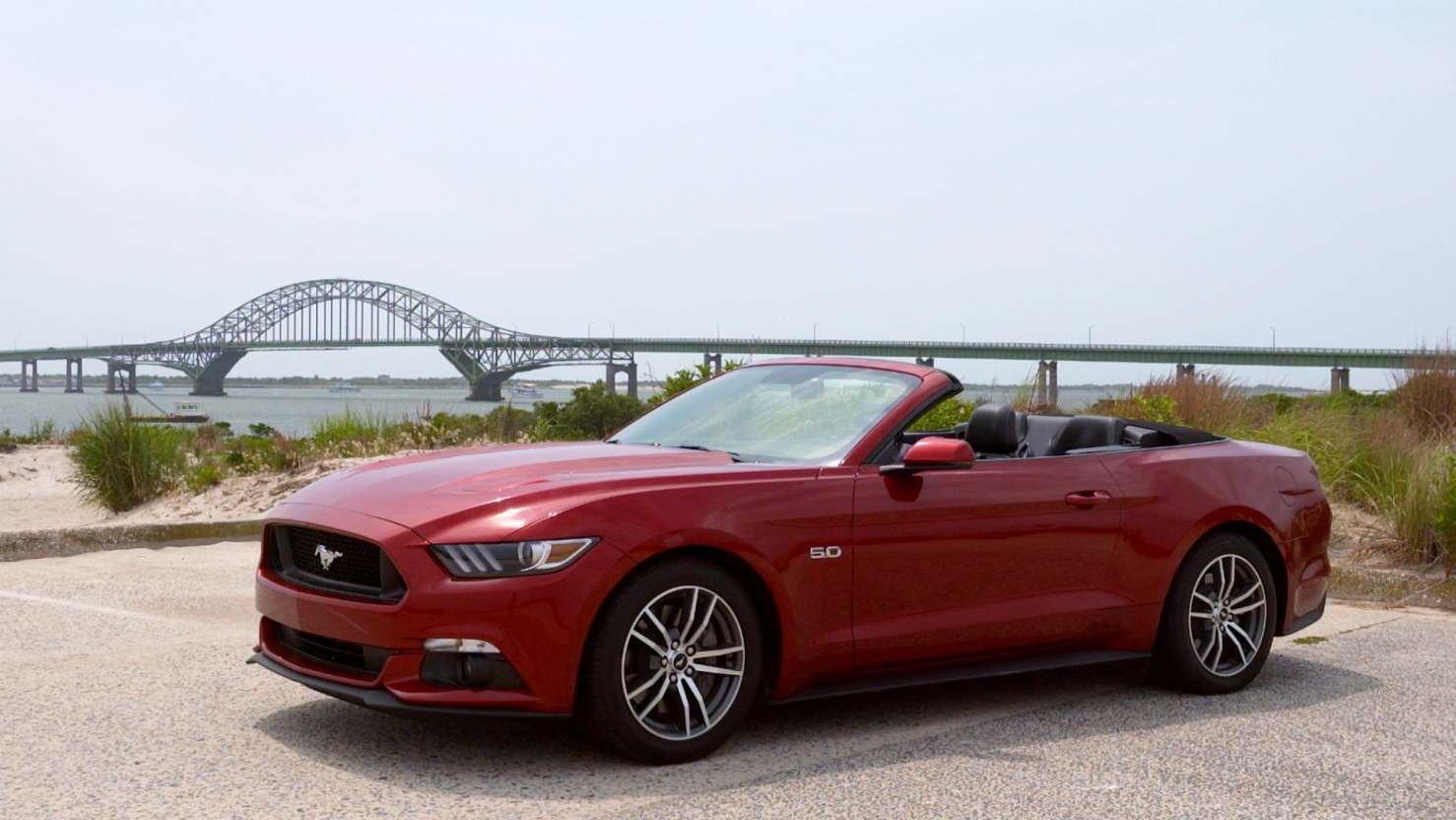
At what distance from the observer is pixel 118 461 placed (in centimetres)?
1480

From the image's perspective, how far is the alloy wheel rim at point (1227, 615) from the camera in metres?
5.96

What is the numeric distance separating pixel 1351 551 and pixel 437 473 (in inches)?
279

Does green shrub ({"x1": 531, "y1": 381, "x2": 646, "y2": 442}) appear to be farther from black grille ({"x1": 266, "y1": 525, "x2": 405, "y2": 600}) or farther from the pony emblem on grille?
the pony emblem on grille

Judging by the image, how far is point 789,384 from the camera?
5.85m

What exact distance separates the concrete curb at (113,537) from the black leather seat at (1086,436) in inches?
212

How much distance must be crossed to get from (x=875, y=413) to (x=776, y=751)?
132 centimetres

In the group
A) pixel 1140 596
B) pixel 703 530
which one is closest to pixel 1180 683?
pixel 1140 596

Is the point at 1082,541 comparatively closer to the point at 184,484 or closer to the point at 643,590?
the point at 643,590

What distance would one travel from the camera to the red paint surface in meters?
4.33

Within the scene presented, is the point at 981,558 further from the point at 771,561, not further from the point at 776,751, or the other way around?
the point at 776,751

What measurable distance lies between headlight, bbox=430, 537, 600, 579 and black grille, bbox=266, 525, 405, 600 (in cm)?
20

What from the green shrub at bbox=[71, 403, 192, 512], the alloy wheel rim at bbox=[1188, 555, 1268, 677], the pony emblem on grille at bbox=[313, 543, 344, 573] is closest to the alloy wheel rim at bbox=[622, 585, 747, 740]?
the pony emblem on grille at bbox=[313, 543, 344, 573]

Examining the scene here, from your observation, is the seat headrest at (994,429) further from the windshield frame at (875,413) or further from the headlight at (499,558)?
the headlight at (499,558)

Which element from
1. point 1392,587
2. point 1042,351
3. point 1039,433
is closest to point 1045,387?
point 1392,587
